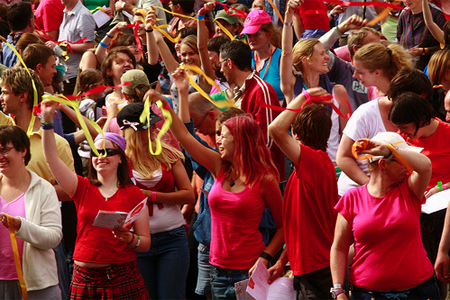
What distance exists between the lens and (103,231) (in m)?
3.91

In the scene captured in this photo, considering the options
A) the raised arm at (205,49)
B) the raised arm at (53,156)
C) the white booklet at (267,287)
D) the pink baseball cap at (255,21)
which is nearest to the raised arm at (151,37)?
the raised arm at (205,49)

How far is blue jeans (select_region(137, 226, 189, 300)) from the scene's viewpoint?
4.30 metres

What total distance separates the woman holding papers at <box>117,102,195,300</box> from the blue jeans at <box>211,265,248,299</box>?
468 mm

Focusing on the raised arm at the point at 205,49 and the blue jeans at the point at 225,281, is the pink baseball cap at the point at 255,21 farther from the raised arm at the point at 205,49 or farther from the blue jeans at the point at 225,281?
the blue jeans at the point at 225,281

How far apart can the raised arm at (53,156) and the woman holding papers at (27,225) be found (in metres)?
0.12

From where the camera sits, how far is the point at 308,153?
3.67 meters

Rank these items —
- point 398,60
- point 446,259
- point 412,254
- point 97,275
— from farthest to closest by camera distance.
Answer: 1. point 398,60
2. point 97,275
3. point 446,259
4. point 412,254

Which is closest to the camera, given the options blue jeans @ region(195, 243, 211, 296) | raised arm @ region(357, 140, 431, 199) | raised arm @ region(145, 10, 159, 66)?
raised arm @ region(357, 140, 431, 199)

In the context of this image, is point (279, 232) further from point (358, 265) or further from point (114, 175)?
point (114, 175)

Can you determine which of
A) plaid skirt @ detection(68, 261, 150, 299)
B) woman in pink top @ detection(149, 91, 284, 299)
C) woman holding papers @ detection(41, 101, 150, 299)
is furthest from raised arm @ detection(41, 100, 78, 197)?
woman in pink top @ detection(149, 91, 284, 299)

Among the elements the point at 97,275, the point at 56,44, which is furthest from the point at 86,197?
the point at 56,44

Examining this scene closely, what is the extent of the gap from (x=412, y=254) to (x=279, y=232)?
0.99 metres

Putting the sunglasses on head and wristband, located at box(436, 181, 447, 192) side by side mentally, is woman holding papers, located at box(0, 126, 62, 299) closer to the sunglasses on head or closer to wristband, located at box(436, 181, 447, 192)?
the sunglasses on head

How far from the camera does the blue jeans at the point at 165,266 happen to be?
4.30m
